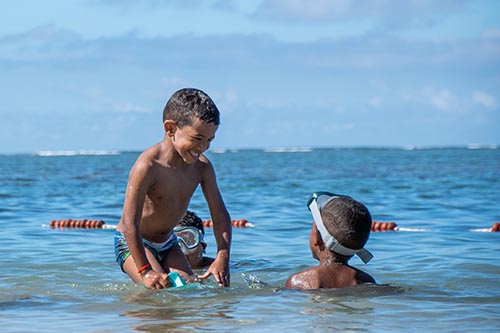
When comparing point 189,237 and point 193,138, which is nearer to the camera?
point 193,138

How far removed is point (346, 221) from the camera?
7105 millimetres

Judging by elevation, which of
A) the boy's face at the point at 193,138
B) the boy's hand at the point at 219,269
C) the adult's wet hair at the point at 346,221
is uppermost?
the boy's face at the point at 193,138

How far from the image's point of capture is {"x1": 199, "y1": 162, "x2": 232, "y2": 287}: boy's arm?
7.44 metres

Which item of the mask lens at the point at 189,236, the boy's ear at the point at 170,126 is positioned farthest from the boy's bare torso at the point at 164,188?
the mask lens at the point at 189,236

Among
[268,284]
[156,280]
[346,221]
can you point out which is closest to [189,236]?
[268,284]

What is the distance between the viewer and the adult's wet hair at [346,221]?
23.4 ft

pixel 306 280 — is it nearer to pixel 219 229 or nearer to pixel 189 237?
pixel 219 229

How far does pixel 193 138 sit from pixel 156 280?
113 cm

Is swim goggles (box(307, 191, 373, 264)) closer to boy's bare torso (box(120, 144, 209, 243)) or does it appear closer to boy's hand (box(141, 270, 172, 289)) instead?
boy's bare torso (box(120, 144, 209, 243))

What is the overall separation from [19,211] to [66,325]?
45.6 ft

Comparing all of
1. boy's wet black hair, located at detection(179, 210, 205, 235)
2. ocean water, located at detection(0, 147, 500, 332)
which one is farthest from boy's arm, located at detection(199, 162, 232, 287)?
boy's wet black hair, located at detection(179, 210, 205, 235)

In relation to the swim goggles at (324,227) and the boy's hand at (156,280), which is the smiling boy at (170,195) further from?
the swim goggles at (324,227)

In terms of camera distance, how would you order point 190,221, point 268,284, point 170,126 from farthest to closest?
point 190,221 → point 268,284 → point 170,126

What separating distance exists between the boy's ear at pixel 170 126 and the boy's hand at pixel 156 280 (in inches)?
43.3
